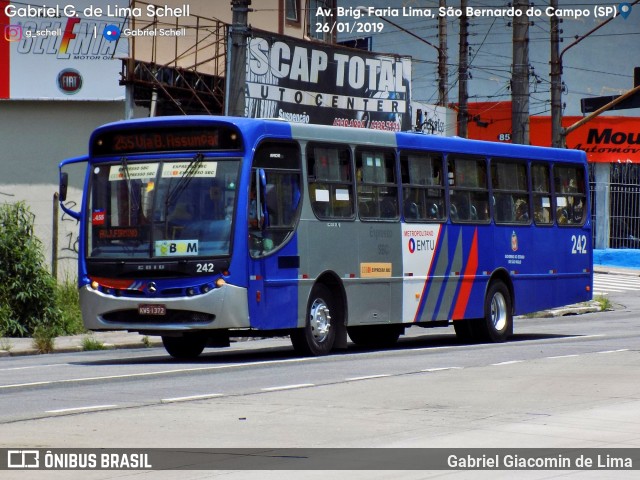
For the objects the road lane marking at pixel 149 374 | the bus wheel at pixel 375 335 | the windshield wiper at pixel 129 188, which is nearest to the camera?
the road lane marking at pixel 149 374

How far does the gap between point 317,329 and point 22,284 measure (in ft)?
25.5

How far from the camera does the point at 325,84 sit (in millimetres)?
33906

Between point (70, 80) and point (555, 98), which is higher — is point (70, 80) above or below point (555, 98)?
below

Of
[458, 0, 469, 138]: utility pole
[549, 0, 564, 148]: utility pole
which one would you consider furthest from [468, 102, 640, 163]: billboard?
[549, 0, 564, 148]: utility pole

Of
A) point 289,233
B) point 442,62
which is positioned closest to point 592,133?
point 442,62

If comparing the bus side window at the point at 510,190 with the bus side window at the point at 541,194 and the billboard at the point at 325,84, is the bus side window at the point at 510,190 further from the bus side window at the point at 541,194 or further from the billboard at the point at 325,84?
the billboard at the point at 325,84

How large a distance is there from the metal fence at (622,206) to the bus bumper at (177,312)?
134 ft

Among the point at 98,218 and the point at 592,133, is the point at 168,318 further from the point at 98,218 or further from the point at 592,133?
the point at 592,133

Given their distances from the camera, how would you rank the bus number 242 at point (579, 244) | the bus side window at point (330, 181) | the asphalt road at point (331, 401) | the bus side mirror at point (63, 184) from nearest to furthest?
the asphalt road at point (331, 401)
the bus side mirror at point (63, 184)
the bus side window at point (330, 181)
the bus number 242 at point (579, 244)

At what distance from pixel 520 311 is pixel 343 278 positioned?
516 centimetres

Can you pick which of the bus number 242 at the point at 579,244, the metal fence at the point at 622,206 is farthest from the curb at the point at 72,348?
the metal fence at the point at 622,206

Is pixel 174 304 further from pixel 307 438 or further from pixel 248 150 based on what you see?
pixel 307 438

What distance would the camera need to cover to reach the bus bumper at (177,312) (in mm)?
16859

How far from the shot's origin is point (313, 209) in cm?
1834
